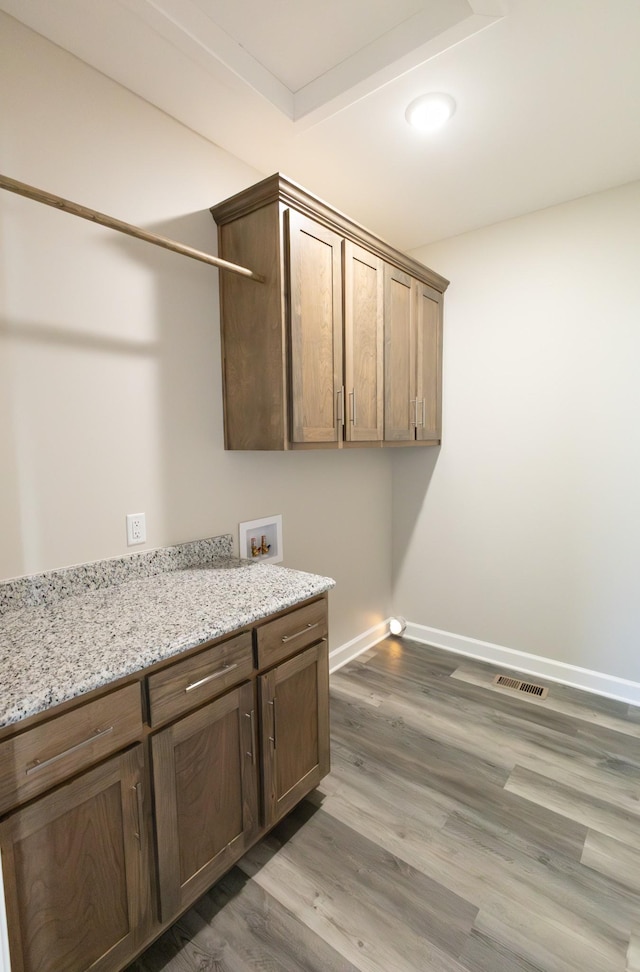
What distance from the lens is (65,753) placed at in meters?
0.98

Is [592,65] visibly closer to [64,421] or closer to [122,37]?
[122,37]

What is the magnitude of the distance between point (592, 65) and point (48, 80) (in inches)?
72.2

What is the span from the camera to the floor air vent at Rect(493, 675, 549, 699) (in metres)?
2.55

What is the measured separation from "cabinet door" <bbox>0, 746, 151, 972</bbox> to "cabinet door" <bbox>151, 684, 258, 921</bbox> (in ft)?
0.21

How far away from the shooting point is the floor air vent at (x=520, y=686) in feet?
8.36

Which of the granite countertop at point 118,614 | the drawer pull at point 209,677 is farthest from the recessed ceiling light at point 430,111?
the drawer pull at point 209,677

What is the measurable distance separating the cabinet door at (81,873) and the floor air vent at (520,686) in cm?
214

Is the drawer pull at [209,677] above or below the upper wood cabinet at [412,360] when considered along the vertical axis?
below

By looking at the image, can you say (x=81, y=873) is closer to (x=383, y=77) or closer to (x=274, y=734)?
(x=274, y=734)

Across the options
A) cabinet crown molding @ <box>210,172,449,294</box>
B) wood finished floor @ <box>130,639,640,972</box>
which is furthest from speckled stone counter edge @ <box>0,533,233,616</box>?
cabinet crown molding @ <box>210,172,449,294</box>

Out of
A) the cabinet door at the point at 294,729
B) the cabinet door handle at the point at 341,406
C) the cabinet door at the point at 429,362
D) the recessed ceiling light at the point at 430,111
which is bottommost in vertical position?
the cabinet door at the point at 294,729

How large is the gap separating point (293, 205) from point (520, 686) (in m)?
2.76

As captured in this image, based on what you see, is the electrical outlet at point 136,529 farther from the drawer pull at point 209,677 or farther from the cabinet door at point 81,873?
the cabinet door at point 81,873

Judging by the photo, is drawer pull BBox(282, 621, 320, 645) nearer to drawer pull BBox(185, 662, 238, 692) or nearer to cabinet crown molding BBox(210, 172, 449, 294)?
drawer pull BBox(185, 662, 238, 692)
